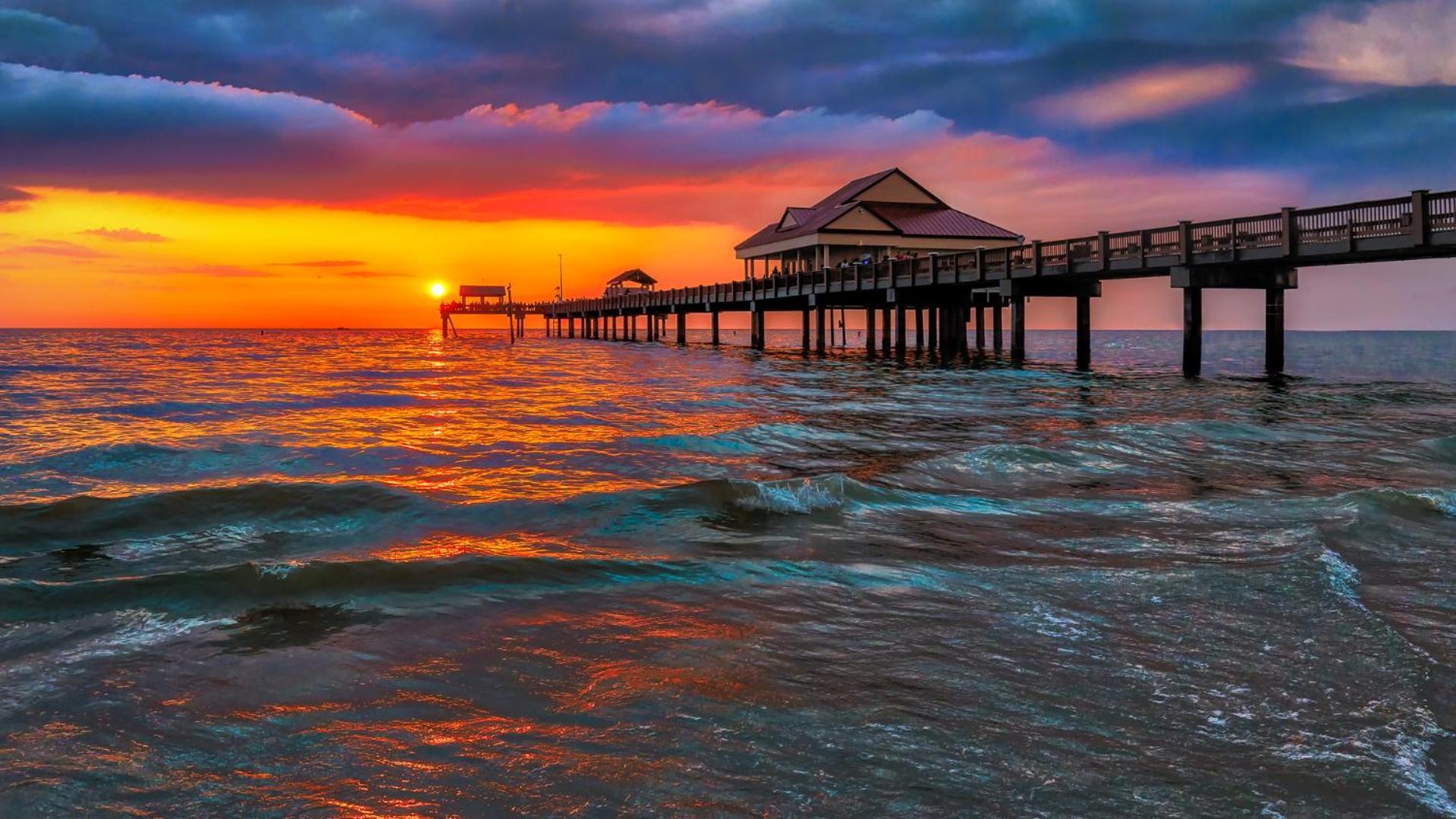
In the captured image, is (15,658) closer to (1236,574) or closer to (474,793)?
(474,793)

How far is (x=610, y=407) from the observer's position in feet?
68.0

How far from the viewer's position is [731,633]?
4906mm

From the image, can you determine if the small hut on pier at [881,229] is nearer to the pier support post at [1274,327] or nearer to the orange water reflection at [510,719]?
the pier support post at [1274,327]

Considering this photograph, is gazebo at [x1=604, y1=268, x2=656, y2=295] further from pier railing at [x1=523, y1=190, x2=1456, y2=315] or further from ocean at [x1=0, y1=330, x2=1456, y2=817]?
ocean at [x1=0, y1=330, x2=1456, y2=817]

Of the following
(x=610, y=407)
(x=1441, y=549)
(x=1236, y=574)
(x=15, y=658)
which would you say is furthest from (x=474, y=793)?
(x=610, y=407)

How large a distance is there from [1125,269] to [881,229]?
23.8 metres

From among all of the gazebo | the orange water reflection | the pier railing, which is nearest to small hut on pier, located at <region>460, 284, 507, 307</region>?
the gazebo

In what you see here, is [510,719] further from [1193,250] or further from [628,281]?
[628,281]

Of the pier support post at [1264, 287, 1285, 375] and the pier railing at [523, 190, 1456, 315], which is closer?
the pier railing at [523, 190, 1456, 315]

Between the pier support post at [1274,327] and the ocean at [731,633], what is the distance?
17.1 m

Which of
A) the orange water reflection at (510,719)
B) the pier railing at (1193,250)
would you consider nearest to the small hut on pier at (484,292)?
the pier railing at (1193,250)

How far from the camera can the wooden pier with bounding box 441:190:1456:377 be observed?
21.3m

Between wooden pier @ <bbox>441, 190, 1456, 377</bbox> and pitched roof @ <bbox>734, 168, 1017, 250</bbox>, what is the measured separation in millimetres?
4042

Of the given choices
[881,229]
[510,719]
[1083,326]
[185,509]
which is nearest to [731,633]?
[510,719]
